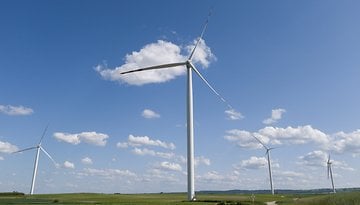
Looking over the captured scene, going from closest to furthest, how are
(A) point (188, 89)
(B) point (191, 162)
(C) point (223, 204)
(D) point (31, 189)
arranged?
(C) point (223, 204)
(B) point (191, 162)
(A) point (188, 89)
(D) point (31, 189)

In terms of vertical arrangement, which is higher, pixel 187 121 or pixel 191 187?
pixel 187 121

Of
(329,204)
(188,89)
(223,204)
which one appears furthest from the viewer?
(188,89)

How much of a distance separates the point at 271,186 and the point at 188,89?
99354mm

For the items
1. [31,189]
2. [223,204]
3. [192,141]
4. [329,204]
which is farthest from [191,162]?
[31,189]

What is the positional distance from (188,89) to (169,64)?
8576mm

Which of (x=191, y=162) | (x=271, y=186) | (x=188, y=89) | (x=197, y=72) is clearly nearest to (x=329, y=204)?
(x=191, y=162)

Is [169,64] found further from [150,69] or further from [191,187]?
[191,187]

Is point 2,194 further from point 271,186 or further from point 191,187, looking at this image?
point 271,186

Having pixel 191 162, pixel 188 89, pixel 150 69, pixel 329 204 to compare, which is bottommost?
pixel 329 204

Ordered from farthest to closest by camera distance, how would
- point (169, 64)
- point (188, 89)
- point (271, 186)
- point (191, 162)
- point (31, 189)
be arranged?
point (271, 186) → point (31, 189) → point (169, 64) → point (188, 89) → point (191, 162)

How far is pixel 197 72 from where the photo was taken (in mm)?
87062

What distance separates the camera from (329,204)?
46.5 m

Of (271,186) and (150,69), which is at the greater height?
(150,69)

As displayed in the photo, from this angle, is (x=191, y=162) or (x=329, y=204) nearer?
(x=329, y=204)
